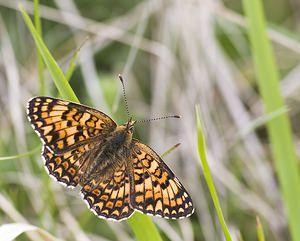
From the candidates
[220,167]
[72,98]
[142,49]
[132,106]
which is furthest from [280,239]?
[72,98]

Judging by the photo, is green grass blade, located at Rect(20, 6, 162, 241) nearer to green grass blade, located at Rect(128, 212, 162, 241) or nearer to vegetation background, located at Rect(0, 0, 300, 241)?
green grass blade, located at Rect(128, 212, 162, 241)

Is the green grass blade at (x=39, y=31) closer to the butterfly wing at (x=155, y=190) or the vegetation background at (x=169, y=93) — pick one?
the butterfly wing at (x=155, y=190)

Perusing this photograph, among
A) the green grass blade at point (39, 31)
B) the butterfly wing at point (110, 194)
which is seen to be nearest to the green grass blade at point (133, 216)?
the butterfly wing at point (110, 194)

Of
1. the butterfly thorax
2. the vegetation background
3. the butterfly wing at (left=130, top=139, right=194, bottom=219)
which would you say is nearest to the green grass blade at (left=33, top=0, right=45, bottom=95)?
the butterfly thorax

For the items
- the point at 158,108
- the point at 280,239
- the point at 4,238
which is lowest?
the point at 280,239

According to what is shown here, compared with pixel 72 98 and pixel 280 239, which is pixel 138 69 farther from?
pixel 72 98

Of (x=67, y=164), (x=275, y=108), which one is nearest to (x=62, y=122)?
(x=67, y=164)

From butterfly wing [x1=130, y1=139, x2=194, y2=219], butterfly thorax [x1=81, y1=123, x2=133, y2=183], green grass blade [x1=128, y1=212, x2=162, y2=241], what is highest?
butterfly thorax [x1=81, y1=123, x2=133, y2=183]
